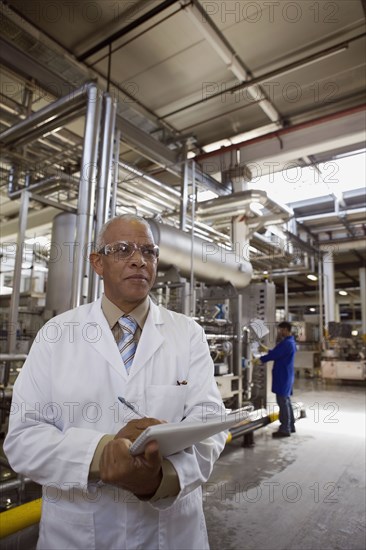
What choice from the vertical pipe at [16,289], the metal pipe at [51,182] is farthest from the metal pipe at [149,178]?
the vertical pipe at [16,289]

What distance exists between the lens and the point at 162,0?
114 inches

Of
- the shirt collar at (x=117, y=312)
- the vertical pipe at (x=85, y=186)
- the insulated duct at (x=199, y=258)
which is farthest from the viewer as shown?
the insulated duct at (x=199, y=258)

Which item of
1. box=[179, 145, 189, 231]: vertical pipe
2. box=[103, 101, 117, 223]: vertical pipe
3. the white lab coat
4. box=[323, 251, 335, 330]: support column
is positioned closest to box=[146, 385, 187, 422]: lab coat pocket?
the white lab coat

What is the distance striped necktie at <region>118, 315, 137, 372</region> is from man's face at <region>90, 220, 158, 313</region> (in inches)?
1.5

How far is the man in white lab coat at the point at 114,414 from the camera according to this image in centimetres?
95

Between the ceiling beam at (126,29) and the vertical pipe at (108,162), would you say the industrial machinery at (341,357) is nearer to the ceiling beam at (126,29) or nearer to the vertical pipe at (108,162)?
the vertical pipe at (108,162)

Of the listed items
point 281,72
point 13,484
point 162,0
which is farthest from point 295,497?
point 162,0

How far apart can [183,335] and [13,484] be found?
1704 mm

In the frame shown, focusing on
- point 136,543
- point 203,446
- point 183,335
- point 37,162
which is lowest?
point 136,543

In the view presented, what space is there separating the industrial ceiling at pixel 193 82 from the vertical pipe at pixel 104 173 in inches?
10.3

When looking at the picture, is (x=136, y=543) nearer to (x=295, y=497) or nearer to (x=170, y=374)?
(x=170, y=374)

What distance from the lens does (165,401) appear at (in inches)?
43.6

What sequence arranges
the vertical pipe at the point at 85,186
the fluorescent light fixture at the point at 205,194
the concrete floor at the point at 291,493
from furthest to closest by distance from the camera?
the fluorescent light fixture at the point at 205,194
the vertical pipe at the point at 85,186
the concrete floor at the point at 291,493

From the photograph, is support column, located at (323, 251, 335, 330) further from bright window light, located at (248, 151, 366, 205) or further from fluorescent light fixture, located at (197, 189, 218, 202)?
fluorescent light fixture, located at (197, 189, 218, 202)
